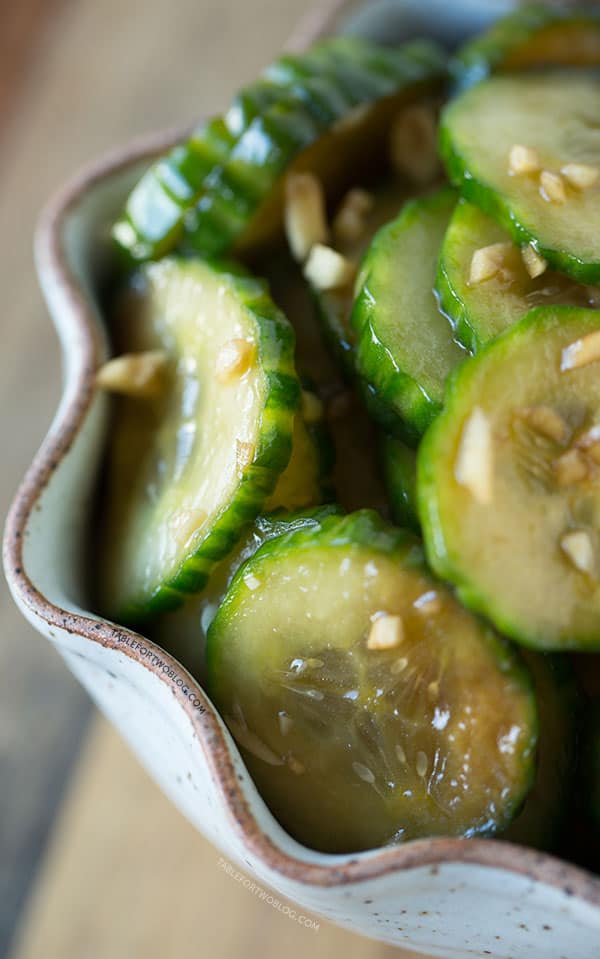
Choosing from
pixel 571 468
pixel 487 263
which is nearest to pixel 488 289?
pixel 487 263

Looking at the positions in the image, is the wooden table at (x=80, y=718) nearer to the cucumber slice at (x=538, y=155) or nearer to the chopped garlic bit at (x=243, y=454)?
the chopped garlic bit at (x=243, y=454)

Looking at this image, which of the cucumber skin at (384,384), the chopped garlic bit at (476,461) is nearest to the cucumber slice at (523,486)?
the chopped garlic bit at (476,461)

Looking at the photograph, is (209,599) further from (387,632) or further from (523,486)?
(523,486)

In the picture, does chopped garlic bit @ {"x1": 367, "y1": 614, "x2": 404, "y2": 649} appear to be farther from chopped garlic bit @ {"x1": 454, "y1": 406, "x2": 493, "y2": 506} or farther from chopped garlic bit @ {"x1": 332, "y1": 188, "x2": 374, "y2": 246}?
chopped garlic bit @ {"x1": 332, "y1": 188, "x2": 374, "y2": 246}

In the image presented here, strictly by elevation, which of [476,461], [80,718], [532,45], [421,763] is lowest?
[80,718]

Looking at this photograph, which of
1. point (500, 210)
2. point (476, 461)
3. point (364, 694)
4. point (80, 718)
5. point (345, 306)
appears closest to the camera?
point (476, 461)

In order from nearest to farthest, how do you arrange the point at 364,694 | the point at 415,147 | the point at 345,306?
→ the point at 364,694
the point at 345,306
the point at 415,147
